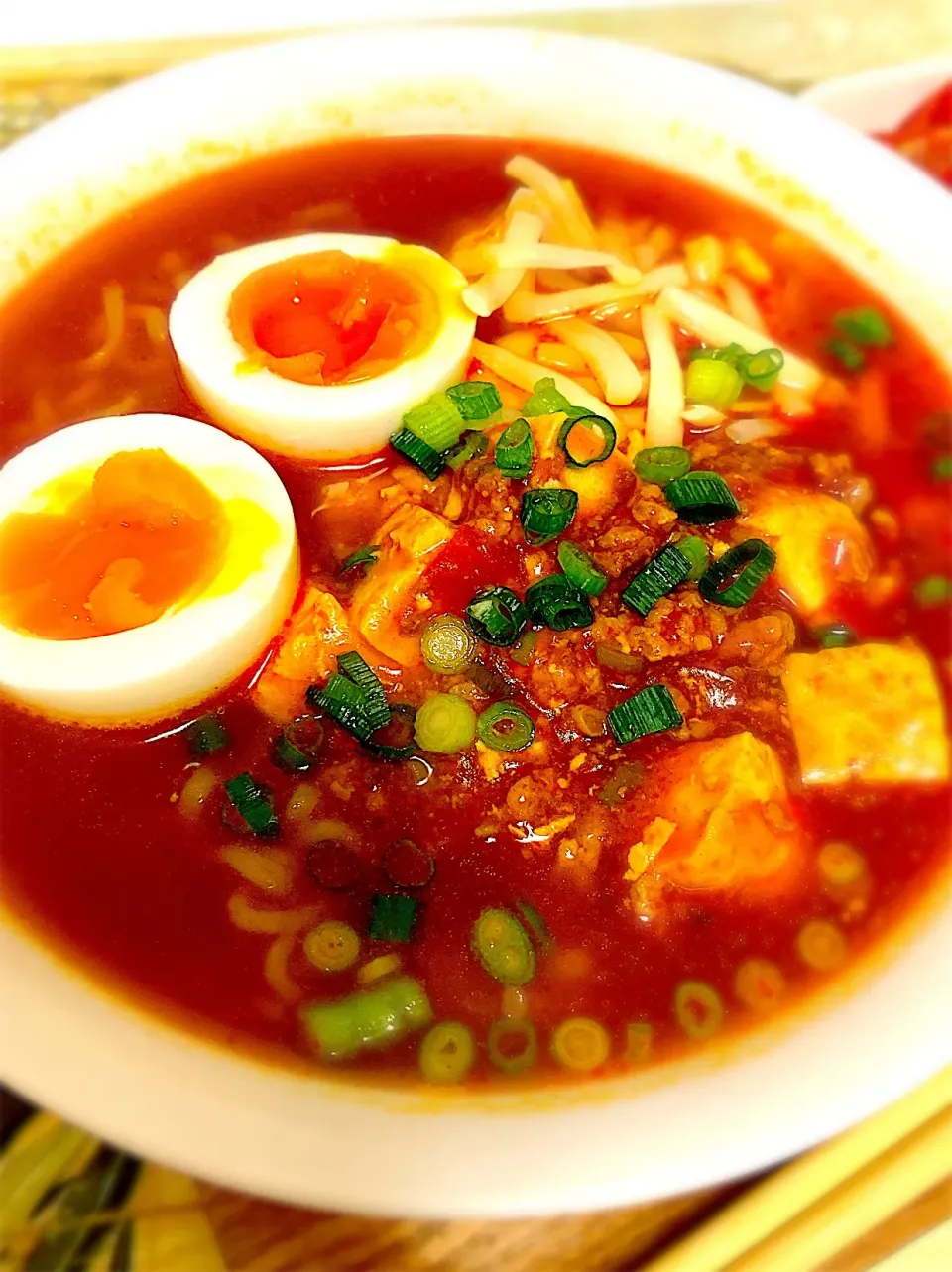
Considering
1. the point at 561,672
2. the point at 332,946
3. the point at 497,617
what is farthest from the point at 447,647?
the point at 332,946

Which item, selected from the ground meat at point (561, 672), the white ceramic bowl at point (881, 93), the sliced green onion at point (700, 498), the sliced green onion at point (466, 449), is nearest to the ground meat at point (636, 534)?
the sliced green onion at point (700, 498)

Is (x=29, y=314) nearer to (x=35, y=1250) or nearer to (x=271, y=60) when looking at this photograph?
(x=271, y=60)

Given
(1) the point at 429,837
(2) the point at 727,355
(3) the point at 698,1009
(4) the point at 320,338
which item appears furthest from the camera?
(2) the point at 727,355

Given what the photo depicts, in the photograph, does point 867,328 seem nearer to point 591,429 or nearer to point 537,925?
point 591,429

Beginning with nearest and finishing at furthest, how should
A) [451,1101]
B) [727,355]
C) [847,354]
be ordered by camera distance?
[451,1101]
[727,355]
[847,354]

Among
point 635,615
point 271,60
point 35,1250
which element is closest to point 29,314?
point 271,60

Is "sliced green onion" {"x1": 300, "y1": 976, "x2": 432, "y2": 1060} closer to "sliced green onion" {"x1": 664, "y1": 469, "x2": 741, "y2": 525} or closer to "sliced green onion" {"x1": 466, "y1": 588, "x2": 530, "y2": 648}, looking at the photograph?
"sliced green onion" {"x1": 466, "y1": 588, "x2": 530, "y2": 648}
